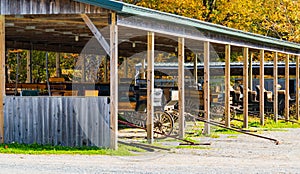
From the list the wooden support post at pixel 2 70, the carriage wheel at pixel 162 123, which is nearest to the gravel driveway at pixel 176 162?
the wooden support post at pixel 2 70

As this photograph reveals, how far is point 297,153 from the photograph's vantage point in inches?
579

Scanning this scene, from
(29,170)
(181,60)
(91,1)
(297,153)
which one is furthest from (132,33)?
(29,170)

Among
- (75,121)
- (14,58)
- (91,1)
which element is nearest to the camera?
(91,1)

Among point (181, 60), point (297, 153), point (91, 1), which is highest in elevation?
point (91, 1)

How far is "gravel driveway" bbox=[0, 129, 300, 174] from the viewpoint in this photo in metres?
11.3

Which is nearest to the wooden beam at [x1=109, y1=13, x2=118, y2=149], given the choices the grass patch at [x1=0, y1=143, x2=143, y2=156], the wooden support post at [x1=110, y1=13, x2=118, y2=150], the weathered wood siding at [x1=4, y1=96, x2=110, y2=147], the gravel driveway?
the wooden support post at [x1=110, y1=13, x2=118, y2=150]

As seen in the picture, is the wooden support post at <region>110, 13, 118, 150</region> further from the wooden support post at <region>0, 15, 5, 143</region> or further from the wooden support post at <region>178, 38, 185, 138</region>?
the wooden support post at <region>178, 38, 185, 138</region>

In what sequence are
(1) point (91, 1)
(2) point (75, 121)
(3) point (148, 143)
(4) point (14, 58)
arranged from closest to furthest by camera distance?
1. (1) point (91, 1)
2. (2) point (75, 121)
3. (3) point (148, 143)
4. (4) point (14, 58)

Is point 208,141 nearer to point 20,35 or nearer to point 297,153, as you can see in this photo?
point 297,153

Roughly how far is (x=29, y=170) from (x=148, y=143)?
509 centimetres

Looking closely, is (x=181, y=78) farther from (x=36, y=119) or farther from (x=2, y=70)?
(x=2, y=70)

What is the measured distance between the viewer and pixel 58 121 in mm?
14258

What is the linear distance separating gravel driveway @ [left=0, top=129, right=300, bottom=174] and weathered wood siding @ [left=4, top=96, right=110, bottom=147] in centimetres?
119

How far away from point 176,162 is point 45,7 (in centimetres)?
455
